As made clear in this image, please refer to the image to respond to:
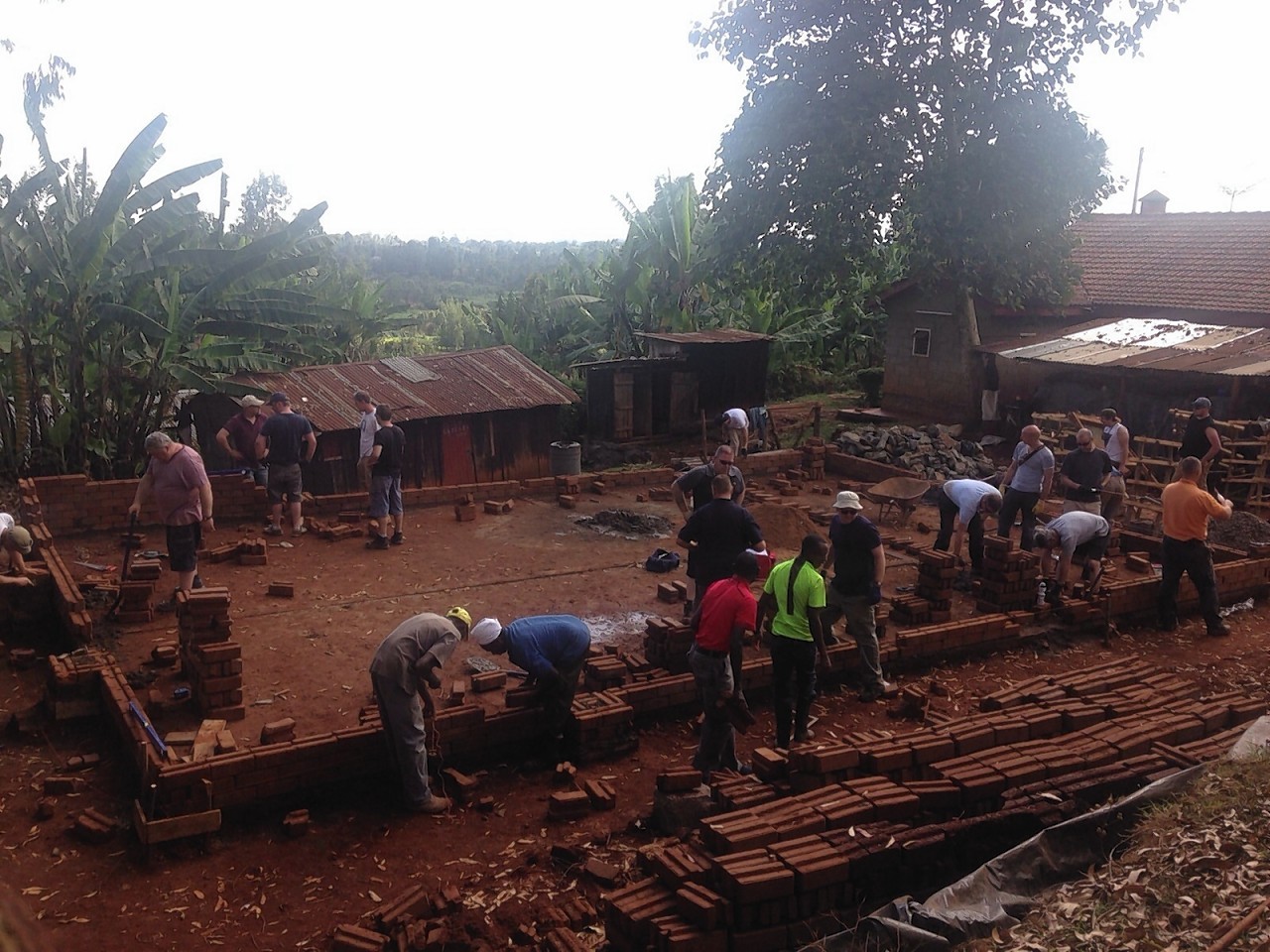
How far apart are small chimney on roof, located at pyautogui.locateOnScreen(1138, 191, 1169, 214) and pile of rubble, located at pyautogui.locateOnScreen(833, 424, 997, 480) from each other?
18.7 meters

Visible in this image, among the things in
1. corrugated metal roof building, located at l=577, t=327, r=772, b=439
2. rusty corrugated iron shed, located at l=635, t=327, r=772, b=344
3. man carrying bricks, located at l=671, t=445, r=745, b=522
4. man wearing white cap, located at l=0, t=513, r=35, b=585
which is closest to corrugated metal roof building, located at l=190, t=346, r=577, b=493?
corrugated metal roof building, located at l=577, t=327, r=772, b=439

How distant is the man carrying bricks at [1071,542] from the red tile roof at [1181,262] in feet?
41.2

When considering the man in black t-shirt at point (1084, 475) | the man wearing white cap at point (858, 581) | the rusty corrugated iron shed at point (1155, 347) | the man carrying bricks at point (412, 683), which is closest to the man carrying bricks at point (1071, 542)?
the man in black t-shirt at point (1084, 475)

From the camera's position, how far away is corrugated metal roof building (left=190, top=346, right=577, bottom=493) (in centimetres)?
1564

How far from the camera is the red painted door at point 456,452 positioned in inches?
678

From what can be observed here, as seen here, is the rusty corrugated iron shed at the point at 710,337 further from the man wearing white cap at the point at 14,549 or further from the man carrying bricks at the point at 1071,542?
the man wearing white cap at the point at 14,549

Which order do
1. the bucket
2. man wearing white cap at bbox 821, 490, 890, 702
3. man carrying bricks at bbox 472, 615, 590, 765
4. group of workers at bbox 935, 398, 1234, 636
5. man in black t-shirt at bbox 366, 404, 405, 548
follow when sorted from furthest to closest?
the bucket < man in black t-shirt at bbox 366, 404, 405, 548 < group of workers at bbox 935, 398, 1234, 636 < man wearing white cap at bbox 821, 490, 890, 702 < man carrying bricks at bbox 472, 615, 590, 765

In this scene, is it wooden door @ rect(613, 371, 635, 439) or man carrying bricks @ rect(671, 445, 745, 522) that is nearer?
man carrying bricks @ rect(671, 445, 745, 522)

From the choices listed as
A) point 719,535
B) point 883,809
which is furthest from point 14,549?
point 883,809

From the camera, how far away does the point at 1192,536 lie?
33.2 ft

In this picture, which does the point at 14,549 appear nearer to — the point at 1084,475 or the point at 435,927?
the point at 435,927

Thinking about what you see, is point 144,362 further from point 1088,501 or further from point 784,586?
point 1088,501

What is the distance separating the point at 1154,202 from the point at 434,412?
2725 centimetres

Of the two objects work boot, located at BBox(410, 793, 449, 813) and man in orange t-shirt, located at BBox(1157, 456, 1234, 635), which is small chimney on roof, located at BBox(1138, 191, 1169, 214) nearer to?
man in orange t-shirt, located at BBox(1157, 456, 1234, 635)
